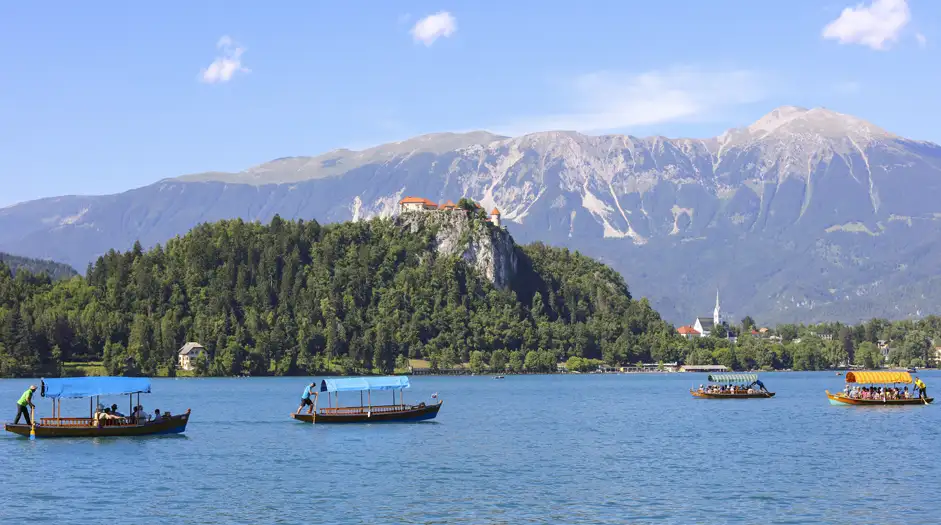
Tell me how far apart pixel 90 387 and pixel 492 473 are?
40617mm

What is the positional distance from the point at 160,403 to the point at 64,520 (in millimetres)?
111191

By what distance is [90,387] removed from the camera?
358ft

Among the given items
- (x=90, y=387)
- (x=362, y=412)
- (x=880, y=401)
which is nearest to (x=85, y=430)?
(x=90, y=387)

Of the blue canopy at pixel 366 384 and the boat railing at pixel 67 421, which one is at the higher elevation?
the blue canopy at pixel 366 384

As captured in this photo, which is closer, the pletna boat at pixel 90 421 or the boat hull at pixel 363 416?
the pletna boat at pixel 90 421

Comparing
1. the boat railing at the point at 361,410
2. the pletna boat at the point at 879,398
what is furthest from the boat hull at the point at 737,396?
the boat railing at the point at 361,410

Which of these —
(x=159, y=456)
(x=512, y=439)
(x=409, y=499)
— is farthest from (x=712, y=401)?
(x=409, y=499)

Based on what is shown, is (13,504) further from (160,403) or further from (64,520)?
(160,403)

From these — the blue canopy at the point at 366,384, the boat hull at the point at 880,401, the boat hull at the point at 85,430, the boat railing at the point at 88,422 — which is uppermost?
the blue canopy at the point at 366,384

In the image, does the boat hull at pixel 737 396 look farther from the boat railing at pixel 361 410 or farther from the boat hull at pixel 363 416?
the boat hull at pixel 363 416

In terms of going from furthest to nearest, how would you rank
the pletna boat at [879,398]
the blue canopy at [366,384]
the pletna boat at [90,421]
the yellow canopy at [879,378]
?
the pletna boat at [879,398], the yellow canopy at [879,378], the blue canopy at [366,384], the pletna boat at [90,421]

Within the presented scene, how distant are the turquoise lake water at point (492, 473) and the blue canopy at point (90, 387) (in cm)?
414

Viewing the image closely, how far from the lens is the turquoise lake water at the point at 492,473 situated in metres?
70.2

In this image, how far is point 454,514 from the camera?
2741 inches
